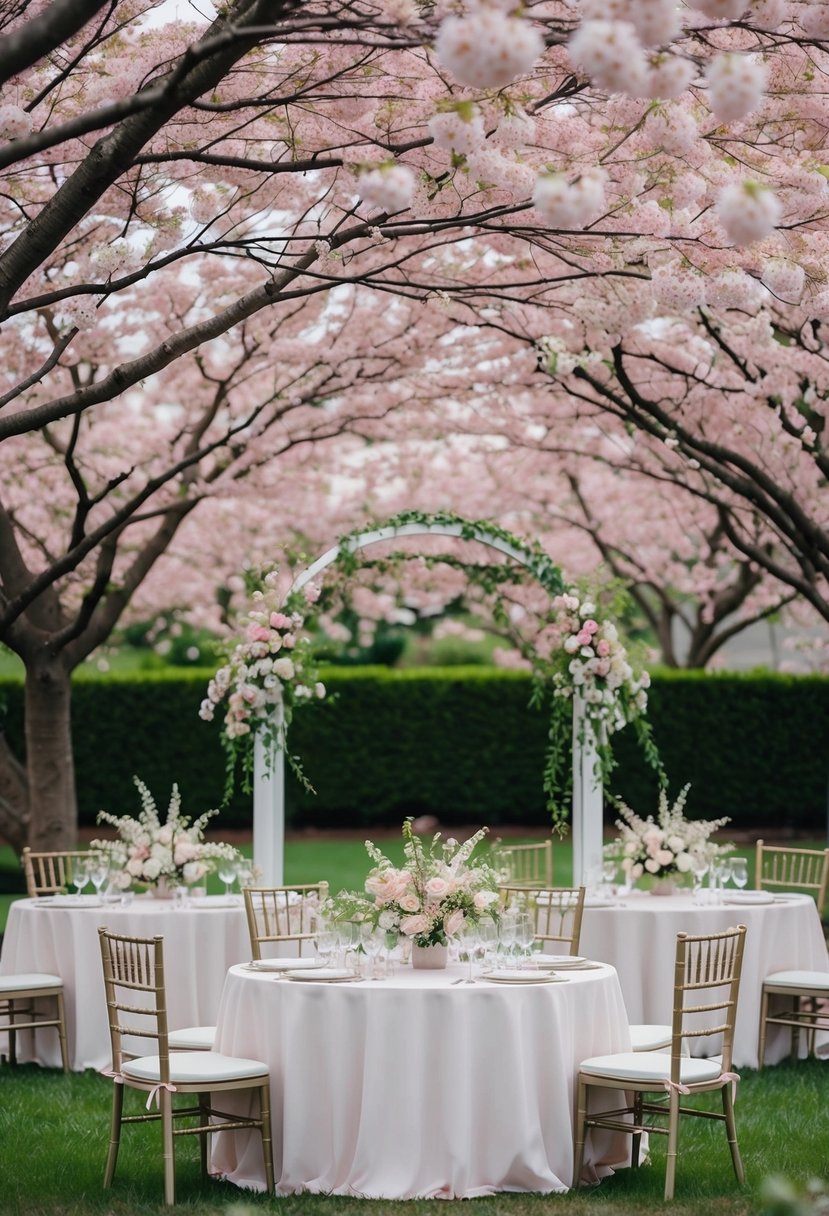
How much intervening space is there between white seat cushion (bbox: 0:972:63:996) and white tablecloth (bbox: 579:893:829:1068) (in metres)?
2.63

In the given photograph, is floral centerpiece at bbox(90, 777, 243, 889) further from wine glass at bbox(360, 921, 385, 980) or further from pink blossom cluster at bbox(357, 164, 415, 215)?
pink blossom cluster at bbox(357, 164, 415, 215)

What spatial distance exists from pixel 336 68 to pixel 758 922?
4610 millimetres

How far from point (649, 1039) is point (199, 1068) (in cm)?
179

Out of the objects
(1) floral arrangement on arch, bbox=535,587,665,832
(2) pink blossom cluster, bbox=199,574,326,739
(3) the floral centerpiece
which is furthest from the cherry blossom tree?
(3) the floral centerpiece

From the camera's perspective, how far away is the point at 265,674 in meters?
8.72

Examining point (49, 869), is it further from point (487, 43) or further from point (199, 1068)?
point (487, 43)

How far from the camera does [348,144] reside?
5.85 meters

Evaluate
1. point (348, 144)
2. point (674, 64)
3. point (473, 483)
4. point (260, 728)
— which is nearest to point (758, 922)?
point (260, 728)

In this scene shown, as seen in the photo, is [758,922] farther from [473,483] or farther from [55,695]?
[473,483]

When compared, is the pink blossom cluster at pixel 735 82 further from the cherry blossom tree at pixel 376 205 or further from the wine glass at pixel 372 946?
the wine glass at pixel 372 946

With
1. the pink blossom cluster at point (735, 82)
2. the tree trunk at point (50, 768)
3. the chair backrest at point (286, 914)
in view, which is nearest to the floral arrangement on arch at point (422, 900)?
the chair backrest at point (286, 914)

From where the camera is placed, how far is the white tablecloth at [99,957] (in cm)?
761

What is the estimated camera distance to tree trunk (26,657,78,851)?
977 centimetres

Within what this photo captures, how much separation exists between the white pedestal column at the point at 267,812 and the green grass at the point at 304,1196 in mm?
1860
